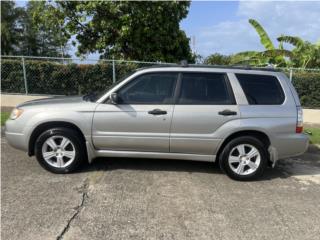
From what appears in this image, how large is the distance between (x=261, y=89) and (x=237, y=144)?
969 mm

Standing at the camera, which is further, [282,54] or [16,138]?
[282,54]

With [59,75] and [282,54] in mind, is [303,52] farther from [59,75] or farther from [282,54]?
[59,75]

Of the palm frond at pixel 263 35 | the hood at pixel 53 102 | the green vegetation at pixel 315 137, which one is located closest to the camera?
the hood at pixel 53 102

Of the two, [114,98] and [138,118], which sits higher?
[114,98]

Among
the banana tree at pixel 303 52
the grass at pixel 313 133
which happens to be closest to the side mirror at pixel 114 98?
the grass at pixel 313 133

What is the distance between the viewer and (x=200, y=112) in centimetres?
548

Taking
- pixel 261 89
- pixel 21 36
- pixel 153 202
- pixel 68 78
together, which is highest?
pixel 21 36

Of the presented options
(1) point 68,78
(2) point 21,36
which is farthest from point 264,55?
(2) point 21,36

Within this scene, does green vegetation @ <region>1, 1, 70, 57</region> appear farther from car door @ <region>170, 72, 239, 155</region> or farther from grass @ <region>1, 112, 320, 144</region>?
car door @ <region>170, 72, 239, 155</region>

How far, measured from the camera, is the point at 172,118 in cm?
546

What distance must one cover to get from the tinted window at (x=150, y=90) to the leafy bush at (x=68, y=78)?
659 cm

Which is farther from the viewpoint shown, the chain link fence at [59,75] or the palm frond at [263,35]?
the palm frond at [263,35]

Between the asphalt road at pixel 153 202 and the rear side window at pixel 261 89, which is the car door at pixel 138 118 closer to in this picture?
the asphalt road at pixel 153 202

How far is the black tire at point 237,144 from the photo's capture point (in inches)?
218
